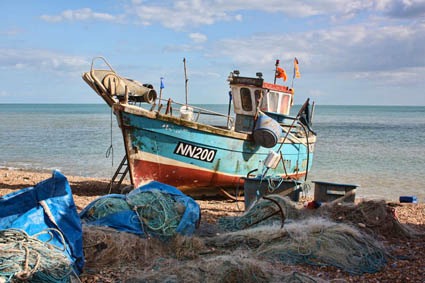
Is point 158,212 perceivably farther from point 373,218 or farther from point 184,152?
point 184,152

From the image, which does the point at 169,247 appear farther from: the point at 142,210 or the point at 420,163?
the point at 420,163

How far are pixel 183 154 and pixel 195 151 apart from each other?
0.26 metres

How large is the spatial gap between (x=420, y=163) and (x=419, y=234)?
15725mm

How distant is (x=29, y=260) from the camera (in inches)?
163

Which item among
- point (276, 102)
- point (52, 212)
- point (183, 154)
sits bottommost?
point (183, 154)

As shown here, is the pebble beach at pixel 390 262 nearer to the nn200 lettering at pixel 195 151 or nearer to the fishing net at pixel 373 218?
the fishing net at pixel 373 218

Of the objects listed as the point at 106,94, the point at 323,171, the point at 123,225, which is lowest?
the point at 323,171

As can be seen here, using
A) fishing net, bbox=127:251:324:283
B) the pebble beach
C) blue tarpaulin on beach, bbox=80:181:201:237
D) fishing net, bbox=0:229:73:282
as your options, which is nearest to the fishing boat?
the pebble beach

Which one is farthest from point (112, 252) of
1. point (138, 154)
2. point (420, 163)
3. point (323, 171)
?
point (420, 163)

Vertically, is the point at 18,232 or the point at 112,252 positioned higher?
the point at 18,232

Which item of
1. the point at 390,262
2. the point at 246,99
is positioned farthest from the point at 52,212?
the point at 246,99

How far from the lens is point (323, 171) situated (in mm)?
19359

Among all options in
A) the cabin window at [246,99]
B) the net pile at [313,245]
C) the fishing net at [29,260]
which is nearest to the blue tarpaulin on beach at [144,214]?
the net pile at [313,245]

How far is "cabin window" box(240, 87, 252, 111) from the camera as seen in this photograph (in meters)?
12.9
